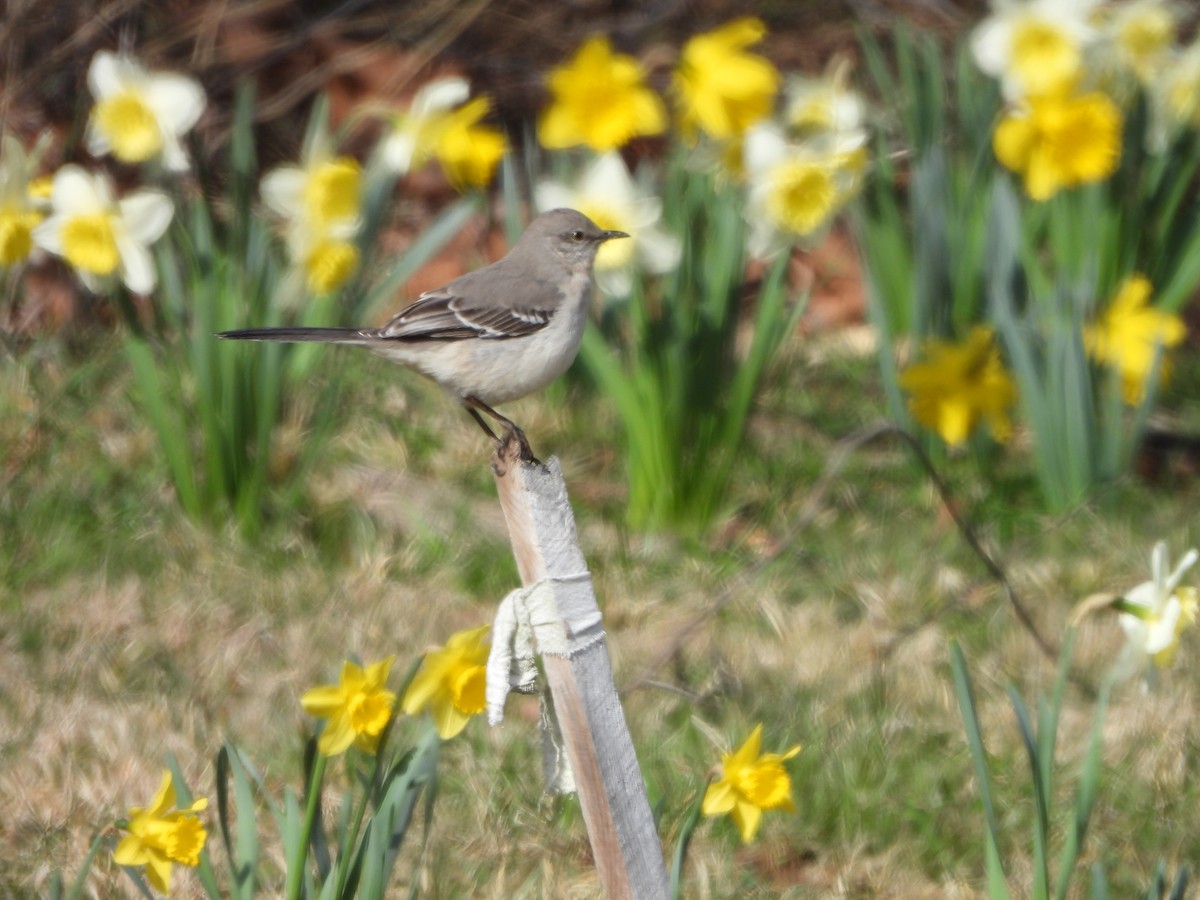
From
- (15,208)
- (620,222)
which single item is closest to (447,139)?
(620,222)

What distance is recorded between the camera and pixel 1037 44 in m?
3.86

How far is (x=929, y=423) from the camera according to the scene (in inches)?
141

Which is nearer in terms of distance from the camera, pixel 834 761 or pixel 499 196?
pixel 834 761

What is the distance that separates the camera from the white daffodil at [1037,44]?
3.80 m

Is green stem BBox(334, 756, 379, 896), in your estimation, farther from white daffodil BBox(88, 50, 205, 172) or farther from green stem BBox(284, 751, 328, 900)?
white daffodil BBox(88, 50, 205, 172)

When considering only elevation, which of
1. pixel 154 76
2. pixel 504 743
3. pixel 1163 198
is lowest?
pixel 504 743

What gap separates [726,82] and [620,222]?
42 cm

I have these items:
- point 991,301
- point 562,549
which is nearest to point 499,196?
point 991,301

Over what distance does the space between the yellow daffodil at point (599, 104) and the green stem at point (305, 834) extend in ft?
7.17

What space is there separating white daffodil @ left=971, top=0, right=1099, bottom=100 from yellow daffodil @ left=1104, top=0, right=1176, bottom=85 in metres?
0.28

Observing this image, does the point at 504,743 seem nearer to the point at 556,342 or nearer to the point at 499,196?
the point at 556,342

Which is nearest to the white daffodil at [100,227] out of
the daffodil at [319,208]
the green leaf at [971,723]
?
the daffodil at [319,208]

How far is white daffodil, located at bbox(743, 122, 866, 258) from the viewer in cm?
371

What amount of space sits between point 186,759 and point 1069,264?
8.82ft
